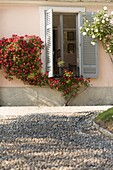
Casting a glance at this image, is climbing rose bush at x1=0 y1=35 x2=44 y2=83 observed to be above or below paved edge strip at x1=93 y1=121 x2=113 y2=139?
above

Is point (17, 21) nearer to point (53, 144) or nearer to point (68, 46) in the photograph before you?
point (68, 46)

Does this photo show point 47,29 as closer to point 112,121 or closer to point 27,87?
point 27,87

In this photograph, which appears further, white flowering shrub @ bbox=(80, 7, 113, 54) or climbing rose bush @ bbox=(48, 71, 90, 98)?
climbing rose bush @ bbox=(48, 71, 90, 98)

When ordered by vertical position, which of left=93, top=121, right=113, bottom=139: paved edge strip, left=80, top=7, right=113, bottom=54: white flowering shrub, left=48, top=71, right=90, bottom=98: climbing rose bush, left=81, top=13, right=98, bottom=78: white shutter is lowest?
left=93, top=121, right=113, bottom=139: paved edge strip

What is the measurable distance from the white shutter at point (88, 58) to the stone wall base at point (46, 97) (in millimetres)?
470

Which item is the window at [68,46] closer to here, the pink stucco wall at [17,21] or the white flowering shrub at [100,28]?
the pink stucco wall at [17,21]

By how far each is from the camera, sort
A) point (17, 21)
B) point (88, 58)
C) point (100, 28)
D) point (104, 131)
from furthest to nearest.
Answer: point (88, 58) < point (17, 21) < point (100, 28) < point (104, 131)

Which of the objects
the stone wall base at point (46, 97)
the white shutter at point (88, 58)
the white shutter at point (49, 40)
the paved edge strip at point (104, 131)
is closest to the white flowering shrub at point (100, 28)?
the white shutter at point (88, 58)

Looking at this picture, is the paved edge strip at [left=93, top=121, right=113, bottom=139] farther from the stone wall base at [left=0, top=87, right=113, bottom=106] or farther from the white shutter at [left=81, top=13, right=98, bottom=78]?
the white shutter at [left=81, top=13, right=98, bottom=78]

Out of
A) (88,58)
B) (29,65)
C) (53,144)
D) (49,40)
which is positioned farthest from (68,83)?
(53,144)

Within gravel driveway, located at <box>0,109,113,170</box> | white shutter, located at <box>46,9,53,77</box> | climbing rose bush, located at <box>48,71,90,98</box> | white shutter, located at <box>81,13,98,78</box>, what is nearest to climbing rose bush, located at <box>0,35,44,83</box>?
white shutter, located at <box>46,9,53,77</box>

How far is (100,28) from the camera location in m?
9.60

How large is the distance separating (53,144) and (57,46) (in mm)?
5939

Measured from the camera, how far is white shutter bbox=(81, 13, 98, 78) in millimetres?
10305
